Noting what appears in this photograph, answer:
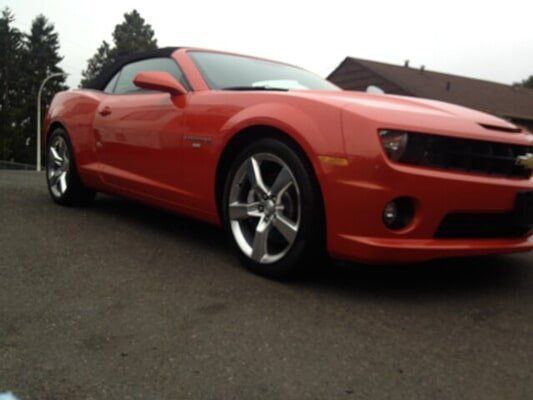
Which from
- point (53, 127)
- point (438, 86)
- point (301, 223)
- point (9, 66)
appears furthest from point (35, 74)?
A: point (301, 223)

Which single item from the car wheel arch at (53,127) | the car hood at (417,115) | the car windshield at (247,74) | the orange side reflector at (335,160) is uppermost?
the car windshield at (247,74)

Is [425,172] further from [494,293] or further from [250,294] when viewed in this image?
[250,294]

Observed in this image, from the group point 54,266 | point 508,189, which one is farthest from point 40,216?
point 508,189

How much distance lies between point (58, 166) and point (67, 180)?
0.26 m

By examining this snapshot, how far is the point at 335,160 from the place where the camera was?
2.54 m

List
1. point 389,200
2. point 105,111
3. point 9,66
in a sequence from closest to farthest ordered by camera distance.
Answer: point 389,200 → point 105,111 → point 9,66

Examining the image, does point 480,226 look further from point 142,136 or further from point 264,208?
point 142,136

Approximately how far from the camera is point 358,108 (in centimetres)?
259

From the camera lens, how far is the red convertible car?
248 cm

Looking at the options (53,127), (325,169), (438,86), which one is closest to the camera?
(325,169)

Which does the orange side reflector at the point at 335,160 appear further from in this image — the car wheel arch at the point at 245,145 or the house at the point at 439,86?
the house at the point at 439,86

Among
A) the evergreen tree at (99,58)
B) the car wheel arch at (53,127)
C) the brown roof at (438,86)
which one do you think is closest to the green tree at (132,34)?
the evergreen tree at (99,58)

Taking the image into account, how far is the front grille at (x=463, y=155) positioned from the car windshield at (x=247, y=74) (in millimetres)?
1090

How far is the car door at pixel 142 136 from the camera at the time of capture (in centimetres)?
345
